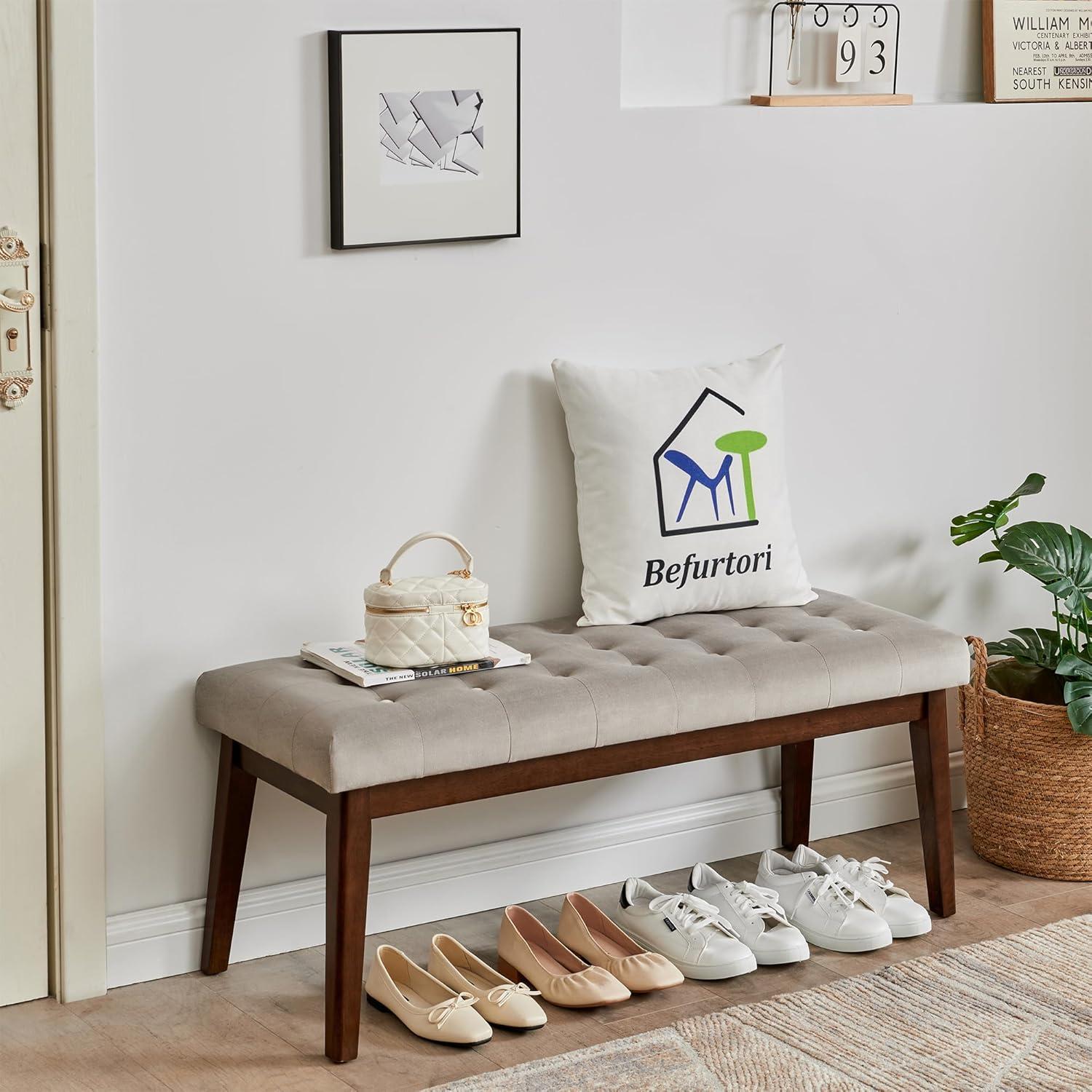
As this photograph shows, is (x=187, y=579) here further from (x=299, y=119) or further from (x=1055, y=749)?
(x=1055, y=749)

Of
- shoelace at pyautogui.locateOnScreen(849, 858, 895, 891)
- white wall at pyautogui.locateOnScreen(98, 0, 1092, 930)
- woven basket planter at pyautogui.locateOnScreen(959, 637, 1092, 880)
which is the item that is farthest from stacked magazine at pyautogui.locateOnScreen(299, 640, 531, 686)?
woven basket planter at pyautogui.locateOnScreen(959, 637, 1092, 880)

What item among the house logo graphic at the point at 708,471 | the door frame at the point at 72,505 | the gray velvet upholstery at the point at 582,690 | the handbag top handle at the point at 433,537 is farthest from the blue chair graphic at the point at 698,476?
the door frame at the point at 72,505

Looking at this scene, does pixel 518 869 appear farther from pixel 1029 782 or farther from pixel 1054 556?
pixel 1054 556

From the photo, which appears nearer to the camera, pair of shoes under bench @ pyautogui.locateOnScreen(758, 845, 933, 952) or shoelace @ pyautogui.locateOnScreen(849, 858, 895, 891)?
pair of shoes under bench @ pyautogui.locateOnScreen(758, 845, 933, 952)

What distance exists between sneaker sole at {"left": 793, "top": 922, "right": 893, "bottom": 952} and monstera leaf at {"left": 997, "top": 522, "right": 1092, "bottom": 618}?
0.78m

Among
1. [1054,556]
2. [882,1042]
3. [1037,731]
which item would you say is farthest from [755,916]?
[1054,556]

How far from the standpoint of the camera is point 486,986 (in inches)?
99.7

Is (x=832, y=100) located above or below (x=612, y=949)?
above

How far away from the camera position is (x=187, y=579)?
257 cm

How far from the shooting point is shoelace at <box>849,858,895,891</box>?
2.86m

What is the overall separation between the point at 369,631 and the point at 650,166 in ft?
3.43

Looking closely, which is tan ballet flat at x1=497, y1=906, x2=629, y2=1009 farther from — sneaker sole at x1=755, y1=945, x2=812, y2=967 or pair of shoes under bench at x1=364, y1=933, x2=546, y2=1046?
sneaker sole at x1=755, y1=945, x2=812, y2=967

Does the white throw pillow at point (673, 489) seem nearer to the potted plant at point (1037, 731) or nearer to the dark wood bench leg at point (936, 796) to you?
the dark wood bench leg at point (936, 796)

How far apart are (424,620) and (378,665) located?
11 cm
